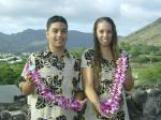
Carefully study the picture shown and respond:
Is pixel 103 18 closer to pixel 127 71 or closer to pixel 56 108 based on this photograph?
pixel 127 71

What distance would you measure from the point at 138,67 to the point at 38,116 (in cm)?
9143

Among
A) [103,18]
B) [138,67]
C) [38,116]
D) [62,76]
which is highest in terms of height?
[103,18]

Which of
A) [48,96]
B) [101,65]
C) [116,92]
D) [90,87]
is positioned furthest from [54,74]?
[116,92]

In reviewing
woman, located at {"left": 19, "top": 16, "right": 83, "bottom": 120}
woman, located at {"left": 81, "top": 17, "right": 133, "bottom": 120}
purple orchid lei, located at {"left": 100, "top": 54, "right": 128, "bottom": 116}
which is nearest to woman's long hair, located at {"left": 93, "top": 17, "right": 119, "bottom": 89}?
woman, located at {"left": 81, "top": 17, "right": 133, "bottom": 120}

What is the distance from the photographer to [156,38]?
621 feet

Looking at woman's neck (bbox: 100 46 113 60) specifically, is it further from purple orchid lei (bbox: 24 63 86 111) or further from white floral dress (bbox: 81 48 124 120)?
purple orchid lei (bbox: 24 63 86 111)

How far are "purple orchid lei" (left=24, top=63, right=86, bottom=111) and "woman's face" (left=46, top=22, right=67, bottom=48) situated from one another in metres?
0.29

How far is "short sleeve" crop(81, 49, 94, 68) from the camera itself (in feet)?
15.5

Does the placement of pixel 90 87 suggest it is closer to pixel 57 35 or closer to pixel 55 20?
pixel 57 35

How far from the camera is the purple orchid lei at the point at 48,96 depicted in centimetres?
454

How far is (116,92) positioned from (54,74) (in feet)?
1.92

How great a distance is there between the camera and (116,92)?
4.66 m

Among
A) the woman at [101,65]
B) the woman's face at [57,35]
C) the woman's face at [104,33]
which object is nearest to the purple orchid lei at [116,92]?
the woman at [101,65]

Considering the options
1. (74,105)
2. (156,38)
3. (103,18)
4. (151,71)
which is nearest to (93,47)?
(103,18)
